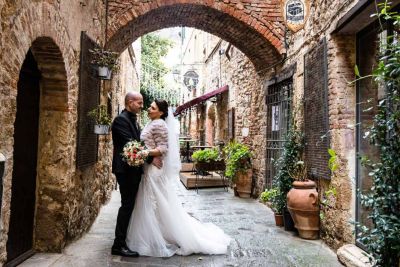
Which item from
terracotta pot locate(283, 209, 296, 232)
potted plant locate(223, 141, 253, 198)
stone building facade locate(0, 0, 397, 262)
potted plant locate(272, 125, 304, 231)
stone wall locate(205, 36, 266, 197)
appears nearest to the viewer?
stone building facade locate(0, 0, 397, 262)

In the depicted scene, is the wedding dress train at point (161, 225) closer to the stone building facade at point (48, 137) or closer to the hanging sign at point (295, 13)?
the stone building facade at point (48, 137)

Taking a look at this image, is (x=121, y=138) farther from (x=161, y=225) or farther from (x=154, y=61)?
(x=154, y=61)

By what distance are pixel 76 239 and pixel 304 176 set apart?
118 inches

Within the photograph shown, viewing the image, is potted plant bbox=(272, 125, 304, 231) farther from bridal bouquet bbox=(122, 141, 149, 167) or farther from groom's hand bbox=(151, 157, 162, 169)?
bridal bouquet bbox=(122, 141, 149, 167)

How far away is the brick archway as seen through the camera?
5957mm

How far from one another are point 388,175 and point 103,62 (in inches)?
144

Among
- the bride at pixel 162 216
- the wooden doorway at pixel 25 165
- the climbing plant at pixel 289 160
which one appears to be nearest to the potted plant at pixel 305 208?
the climbing plant at pixel 289 160

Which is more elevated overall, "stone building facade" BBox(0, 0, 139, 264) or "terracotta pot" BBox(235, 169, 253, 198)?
"stone building facade" BBox(0, 0, 139, 264)

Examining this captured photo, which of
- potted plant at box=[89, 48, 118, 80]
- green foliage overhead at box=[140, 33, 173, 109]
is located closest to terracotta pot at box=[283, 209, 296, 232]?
potted plant at box=[89, 48, 118, 80]

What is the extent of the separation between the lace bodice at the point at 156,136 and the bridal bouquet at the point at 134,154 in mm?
277

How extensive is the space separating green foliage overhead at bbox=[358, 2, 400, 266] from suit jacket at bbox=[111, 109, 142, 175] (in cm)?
241

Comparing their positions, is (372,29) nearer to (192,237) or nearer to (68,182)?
(192,237)

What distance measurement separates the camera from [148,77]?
19.1m

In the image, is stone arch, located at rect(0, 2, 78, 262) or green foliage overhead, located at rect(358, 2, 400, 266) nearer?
green foliage overhead, located at rect(358, 2, 400, 266)
